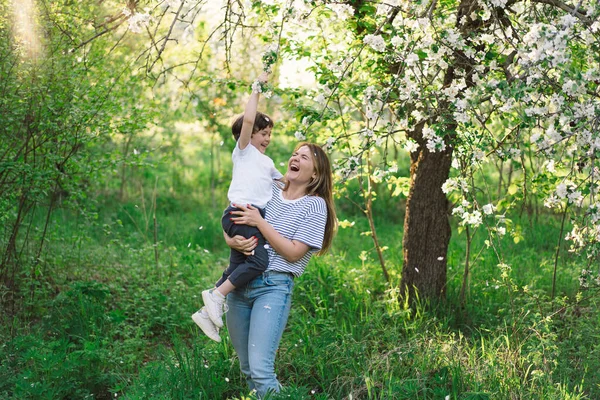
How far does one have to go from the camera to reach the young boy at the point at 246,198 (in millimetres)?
3279

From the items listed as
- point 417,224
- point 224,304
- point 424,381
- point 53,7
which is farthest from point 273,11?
point 424,381

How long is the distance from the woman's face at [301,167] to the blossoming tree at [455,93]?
14cm

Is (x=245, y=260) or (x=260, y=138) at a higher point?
(x=260, y=138)

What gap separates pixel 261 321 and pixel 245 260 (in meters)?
0.29

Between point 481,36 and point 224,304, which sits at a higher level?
point 481,36

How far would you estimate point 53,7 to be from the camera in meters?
4.67

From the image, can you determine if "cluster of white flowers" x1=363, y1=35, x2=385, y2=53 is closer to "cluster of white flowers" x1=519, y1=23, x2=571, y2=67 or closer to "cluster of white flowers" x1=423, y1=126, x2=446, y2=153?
"cluster of white flowers" x1=423, y1=126, x2=446, y2=153

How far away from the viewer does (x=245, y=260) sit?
3297 millimetres

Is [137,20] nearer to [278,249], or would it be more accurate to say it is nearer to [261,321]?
[278,249]

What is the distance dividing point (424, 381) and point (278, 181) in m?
1.28

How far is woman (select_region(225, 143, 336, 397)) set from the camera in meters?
3.24

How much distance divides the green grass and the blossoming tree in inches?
18.2

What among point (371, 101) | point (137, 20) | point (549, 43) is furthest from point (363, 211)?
point (549, 43)

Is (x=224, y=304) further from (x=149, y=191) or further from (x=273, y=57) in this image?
(x=149, y=191)
